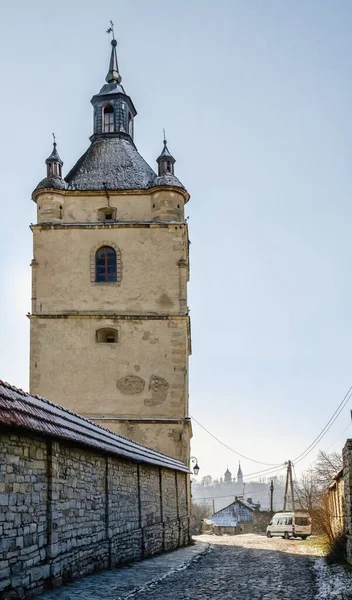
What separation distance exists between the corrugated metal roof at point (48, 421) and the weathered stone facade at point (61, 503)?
0.02 m

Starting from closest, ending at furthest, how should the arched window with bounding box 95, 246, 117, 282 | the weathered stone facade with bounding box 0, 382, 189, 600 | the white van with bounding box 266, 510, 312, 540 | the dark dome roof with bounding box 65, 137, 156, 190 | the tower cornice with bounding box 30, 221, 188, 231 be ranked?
the weathered stone facade with bounding box 0, 382, 189, 600, the arched window with bounding box 95, 246, 117, 282, the tower cornice with bounding box 30, 221, 188, 231, the dark dome roof with bounding box 65, 137, 156, 190, the white van with bounding box 266, 510, 312, 540

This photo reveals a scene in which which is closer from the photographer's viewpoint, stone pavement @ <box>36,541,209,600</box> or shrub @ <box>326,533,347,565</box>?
stone pavement @ <box>36,541,209,600</box>

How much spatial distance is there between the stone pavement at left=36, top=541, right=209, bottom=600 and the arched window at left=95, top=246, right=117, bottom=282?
13.7 metres

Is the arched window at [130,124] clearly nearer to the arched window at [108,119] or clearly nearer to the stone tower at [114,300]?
the arched window at [108,119]

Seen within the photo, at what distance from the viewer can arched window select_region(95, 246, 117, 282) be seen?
28688 mm

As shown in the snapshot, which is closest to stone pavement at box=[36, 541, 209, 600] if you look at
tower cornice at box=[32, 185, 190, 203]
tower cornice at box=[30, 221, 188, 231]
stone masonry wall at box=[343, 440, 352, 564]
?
stone masonry wall at box=[343, 440, 352, 564]

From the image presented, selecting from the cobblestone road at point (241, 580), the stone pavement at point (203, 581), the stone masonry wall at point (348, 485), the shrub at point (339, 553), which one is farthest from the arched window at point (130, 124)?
the stone masonry wall at point (348, 485)

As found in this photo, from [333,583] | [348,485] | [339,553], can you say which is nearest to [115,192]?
[339,553]

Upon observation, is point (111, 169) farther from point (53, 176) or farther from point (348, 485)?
point (348, 485)

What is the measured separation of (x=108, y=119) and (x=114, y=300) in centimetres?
959

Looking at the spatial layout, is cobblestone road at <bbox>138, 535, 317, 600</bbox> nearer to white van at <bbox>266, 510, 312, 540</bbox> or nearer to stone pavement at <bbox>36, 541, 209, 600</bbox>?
stone pavement at <bbox>36, 541, 209, 600</bbox>

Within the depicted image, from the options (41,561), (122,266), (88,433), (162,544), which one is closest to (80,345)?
(122,266)

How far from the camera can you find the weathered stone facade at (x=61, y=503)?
8.79 metres

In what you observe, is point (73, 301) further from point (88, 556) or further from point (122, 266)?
point (88, 556)
